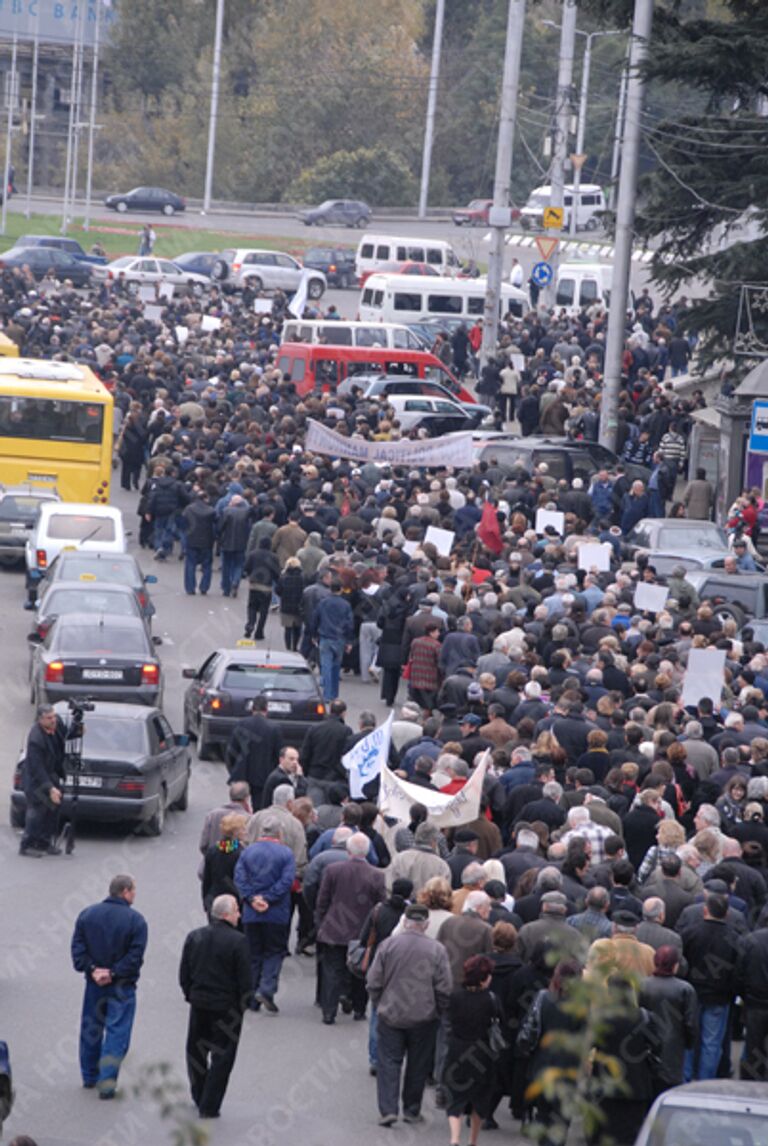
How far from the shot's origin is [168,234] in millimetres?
87500

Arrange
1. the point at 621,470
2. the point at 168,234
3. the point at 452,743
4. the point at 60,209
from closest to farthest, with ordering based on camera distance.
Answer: the point at 452,743 → the point at 621,470 → the point at 168,234 → the point at 60,209

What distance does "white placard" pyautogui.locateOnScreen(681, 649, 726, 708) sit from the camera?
20.5m

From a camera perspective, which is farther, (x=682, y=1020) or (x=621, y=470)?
(x=621, y=470)

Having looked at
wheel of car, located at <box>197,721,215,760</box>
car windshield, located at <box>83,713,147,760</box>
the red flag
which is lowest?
wheel of car, located at <box>197,721,215,760</box>

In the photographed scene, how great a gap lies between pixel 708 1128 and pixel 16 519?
76.5ft

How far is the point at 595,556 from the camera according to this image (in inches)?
1040

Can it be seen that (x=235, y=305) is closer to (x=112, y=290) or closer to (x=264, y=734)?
(x=112, y=290)

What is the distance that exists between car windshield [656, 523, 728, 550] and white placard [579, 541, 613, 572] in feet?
9.41

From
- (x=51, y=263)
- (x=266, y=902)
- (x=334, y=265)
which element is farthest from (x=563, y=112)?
(x=266, y=902)

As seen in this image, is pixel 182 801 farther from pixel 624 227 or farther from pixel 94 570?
pixel 624 227

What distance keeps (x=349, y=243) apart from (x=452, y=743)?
73.2 meters

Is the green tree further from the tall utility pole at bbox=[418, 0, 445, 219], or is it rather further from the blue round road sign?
the blue round road sign

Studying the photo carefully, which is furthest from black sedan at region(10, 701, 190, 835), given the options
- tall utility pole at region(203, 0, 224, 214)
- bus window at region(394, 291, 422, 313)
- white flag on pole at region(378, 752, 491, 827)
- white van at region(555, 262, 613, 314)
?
tall utility pole at region(203, 0, 224, 214)

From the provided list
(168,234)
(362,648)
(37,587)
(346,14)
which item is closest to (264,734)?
(362,648)
